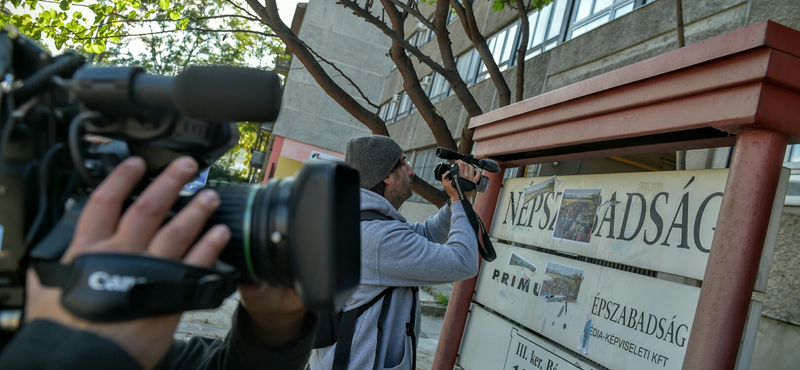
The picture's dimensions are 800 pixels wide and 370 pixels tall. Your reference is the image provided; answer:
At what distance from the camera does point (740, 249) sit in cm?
164

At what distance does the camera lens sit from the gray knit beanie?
5.04 feet

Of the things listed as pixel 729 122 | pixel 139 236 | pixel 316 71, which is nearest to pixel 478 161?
Answer: pixel 729 122

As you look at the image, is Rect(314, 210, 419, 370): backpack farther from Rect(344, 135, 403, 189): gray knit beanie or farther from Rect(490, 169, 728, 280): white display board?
Rect(490, 169, 728, 280): white display board

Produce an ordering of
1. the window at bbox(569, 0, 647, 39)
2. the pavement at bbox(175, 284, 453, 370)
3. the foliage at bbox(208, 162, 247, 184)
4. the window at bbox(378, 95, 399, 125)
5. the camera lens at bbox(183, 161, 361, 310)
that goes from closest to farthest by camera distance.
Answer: the camera lens at bbox(183, 161, 361, 310), the foliage at bbox(208, 162, 247, 184), the pavement at bbox(175, 284, 453, 370), the window at bbox(569, 0, 647, 39), the window at bbox(378, 95, 399, 125)

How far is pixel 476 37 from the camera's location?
482cm

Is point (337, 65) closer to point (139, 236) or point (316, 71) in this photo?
point (316, 71)

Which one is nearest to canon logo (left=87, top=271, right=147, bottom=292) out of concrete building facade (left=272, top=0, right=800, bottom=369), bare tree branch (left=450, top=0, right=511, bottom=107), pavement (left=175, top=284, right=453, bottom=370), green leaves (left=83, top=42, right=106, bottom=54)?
concrete building facade (left=272, top=0, right=800, bottom=369)

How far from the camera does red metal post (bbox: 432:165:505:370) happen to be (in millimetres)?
3246

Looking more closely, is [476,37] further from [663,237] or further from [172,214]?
[172,214]

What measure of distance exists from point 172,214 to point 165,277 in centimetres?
12

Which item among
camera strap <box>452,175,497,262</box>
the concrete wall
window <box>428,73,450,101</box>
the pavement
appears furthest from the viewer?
the concrete wall

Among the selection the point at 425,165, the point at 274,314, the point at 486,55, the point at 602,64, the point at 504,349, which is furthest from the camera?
the point at 425,165

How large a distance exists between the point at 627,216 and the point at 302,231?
184 cm

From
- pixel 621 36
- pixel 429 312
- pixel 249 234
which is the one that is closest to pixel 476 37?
pixel 621 36
